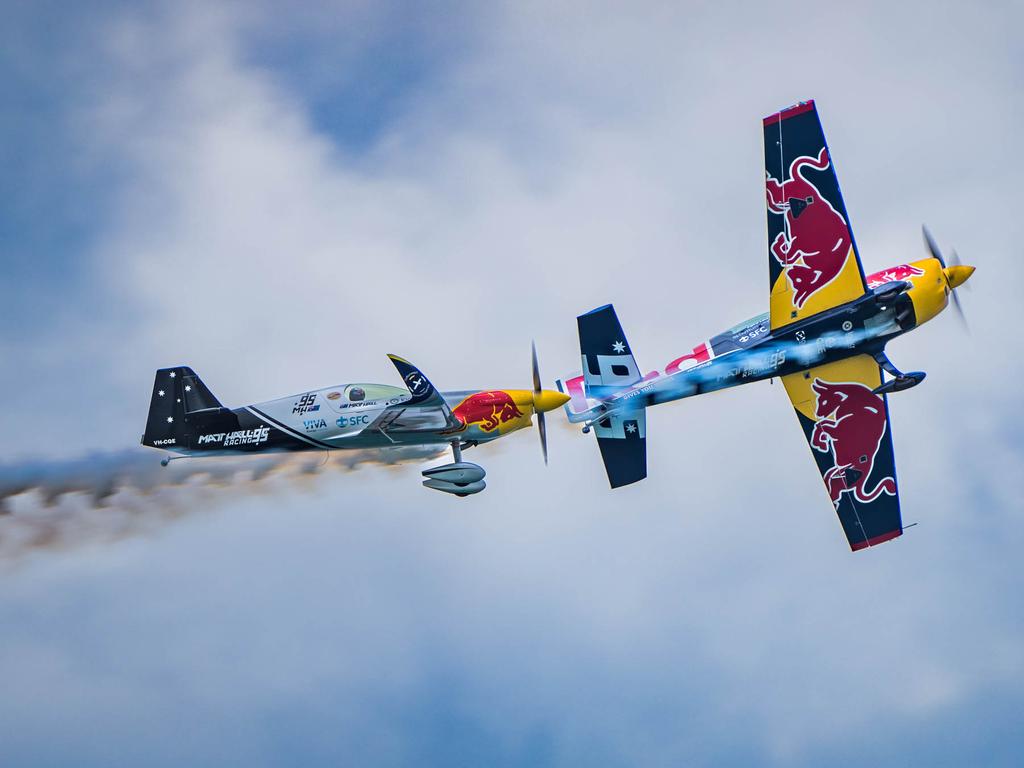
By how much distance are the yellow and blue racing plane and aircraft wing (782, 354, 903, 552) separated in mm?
79

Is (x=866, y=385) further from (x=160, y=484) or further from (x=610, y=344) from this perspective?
(x=160, y=484)

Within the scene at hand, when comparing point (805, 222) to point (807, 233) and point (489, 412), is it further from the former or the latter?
point (489, 412)

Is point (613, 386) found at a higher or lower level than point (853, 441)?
higher

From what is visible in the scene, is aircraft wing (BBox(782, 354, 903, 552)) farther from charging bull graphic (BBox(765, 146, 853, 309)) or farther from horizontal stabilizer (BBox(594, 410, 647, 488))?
horizontal stabilizer (BBox(594, 410, 647, 488))

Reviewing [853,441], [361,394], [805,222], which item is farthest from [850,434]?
[361,394]

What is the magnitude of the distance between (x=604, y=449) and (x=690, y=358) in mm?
3004

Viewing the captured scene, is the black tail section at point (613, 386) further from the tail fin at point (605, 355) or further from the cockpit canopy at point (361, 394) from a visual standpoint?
the cockpit canopy at point (361, 394)

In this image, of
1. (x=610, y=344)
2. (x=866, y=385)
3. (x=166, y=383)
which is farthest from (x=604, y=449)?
(x=166, y=383)

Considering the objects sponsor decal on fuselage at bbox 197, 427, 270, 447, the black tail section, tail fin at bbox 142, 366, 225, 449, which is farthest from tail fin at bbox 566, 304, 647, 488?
tail fin at bbox 142, 366, 225, 449

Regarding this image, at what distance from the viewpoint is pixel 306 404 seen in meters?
46.8

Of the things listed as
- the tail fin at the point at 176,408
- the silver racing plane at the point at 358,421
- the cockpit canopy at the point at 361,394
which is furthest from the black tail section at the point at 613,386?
the tail fin at the point at 176,408

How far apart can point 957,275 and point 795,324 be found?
4.12 metres

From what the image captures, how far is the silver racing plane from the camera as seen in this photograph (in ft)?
151

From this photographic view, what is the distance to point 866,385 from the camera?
155 feet
